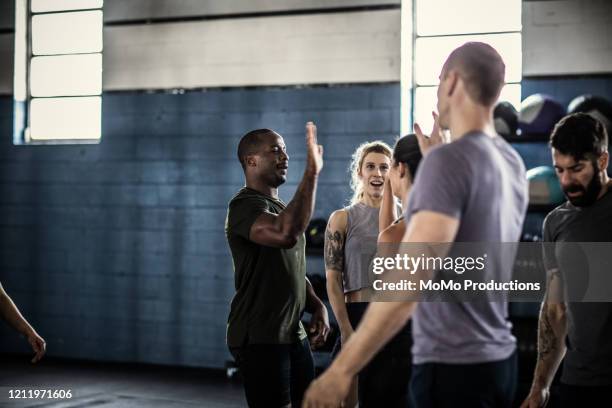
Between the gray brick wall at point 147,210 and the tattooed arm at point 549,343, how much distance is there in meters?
3.83

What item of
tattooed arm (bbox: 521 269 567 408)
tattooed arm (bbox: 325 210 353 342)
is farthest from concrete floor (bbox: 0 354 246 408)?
tattooed arm (bbox: 521 269 567 408)

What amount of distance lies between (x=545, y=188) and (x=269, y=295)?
3.02 metres

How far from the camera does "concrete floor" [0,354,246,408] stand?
5.21 metres

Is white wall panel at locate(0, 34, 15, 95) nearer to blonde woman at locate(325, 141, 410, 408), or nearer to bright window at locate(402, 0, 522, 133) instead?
bright window at locate(402, 0, 522, 133)

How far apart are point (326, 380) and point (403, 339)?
113 cm

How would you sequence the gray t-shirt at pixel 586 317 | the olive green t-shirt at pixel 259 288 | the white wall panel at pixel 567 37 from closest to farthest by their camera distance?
the gray t-shirt at pixel 586 317
the olive green t-shirt at pixel 259 288
the white wall panel at pixel 567 37

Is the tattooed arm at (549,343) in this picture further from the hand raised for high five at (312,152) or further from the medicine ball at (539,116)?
the medicine ball at (539,116)

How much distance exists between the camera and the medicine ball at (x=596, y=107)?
16.9ft

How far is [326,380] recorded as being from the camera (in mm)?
1540

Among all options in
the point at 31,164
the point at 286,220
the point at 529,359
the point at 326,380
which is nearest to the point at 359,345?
the point at 326,380

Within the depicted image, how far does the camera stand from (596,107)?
206 inches

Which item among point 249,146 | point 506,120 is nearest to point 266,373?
point 249,146

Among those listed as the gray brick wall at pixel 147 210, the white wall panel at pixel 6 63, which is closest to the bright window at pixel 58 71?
the white wall panel at pixel 6 63

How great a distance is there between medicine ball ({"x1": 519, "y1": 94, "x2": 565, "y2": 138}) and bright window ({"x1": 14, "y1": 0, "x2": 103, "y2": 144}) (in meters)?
3.99
